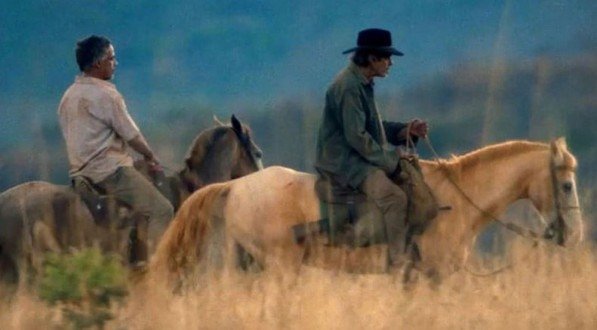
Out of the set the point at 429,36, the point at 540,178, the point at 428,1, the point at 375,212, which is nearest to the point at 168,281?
the point at 375,212

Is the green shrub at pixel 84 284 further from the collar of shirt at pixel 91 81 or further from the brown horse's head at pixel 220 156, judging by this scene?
the brown horse's head at pixel 220 156

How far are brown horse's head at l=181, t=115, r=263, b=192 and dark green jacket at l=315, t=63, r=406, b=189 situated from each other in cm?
205

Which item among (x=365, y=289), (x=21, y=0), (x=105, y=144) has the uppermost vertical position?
(x=21, y=0)

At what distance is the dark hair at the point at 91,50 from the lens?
40.9ft

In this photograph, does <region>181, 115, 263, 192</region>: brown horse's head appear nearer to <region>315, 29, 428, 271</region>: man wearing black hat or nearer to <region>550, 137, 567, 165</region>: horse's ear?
<region>315, 29, 428, 271</region>: man wearing black hat

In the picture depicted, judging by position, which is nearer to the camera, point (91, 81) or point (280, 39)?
point (91, 81)

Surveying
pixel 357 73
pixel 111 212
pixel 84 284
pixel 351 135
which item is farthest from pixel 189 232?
pixel 84 284

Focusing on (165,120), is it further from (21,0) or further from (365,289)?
(365,289)

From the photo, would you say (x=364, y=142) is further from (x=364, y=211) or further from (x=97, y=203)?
(x=97, y=203)

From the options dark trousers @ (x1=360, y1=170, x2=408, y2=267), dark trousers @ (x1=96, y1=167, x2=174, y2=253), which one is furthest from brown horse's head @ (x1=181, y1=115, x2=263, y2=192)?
dark trousers @ (x1=360, y1=170, x2=408, y2=267)

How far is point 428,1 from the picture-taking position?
3500 cm

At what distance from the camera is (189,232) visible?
1227 cm

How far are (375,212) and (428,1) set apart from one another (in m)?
23.4

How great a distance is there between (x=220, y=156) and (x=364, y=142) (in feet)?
8.77
